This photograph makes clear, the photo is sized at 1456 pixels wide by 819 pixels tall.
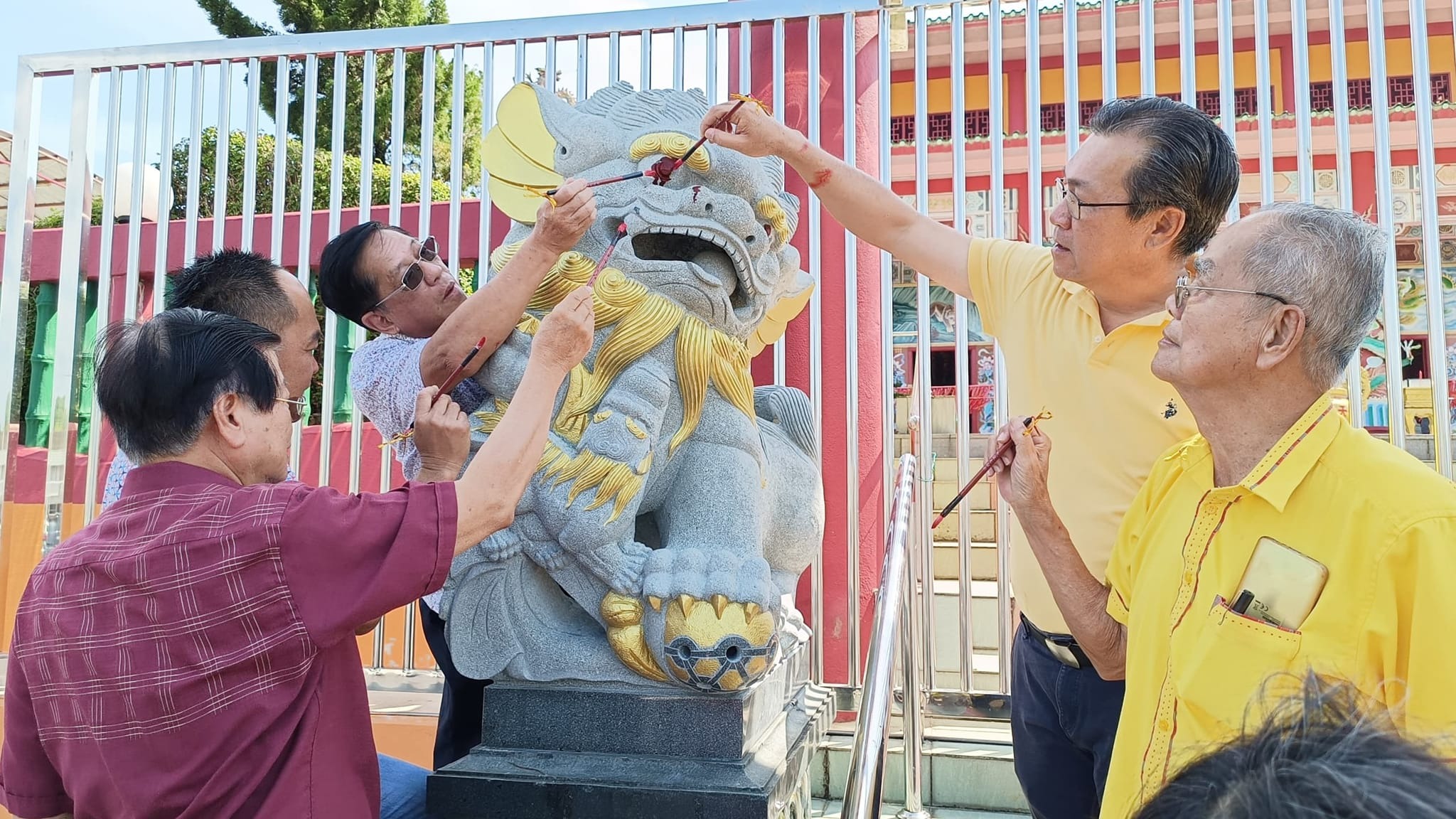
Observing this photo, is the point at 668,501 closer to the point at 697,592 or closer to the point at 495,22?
the point at 697,592

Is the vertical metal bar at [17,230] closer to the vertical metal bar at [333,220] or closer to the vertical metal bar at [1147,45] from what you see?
the vertical metal bar at [333,220]

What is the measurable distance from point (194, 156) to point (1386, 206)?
165 inches

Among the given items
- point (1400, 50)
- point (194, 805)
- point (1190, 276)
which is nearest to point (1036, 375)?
point (1190, 276)

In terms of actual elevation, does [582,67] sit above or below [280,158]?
above

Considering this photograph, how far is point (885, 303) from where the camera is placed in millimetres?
3451

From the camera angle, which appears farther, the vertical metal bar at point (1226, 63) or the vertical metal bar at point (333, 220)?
the vertical metal bar at point (333, 220)

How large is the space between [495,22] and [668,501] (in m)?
2.50

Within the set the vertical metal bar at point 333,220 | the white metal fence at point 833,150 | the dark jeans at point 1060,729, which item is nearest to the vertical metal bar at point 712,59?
the white metal fence at point 833,150

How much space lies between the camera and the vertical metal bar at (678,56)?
3592 millimetres

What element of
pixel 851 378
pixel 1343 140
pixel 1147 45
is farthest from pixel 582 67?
pixel 1343 140

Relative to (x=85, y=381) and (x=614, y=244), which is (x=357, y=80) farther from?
(x=614, y=244)

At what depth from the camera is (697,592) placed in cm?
167

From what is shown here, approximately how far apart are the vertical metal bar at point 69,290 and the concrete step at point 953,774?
9.81 ft

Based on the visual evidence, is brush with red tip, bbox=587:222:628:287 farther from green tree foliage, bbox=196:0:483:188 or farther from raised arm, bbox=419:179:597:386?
green tree foliage, bbox=196:0:483:188
